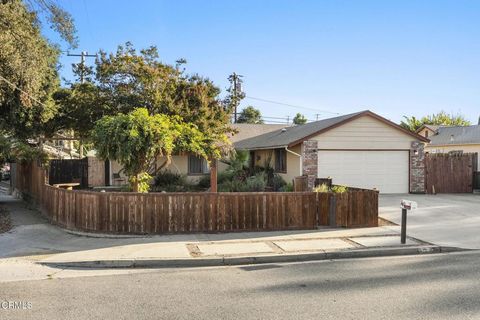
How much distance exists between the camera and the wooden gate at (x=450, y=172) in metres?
20.3

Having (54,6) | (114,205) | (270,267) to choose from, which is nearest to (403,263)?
(270,267)

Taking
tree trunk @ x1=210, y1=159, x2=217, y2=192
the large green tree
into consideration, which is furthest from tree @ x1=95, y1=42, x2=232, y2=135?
tree trunk @ x1=210, y1=159, x2=217, y2=192

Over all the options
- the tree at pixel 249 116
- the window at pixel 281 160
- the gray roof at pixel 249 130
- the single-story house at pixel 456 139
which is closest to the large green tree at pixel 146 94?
the window at pixel 281 160

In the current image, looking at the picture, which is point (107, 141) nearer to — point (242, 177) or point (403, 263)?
point (403, 263)

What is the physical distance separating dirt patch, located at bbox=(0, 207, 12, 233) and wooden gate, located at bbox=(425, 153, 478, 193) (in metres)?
17.9

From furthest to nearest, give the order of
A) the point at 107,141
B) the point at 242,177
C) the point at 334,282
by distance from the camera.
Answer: the point at 242,177 < the point at 107,141 < the point at 334,282

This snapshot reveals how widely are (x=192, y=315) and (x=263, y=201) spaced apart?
19.1 ft

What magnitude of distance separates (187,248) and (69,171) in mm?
17094

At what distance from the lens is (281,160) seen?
21.6m

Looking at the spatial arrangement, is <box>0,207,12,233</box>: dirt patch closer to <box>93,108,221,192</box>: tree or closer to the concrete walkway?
the concrete walkway

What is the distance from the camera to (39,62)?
51.3 ft

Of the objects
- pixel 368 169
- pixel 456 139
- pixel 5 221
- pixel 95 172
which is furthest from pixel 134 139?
pixel 456 139

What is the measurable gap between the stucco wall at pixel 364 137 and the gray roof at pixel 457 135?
1159 centimetres

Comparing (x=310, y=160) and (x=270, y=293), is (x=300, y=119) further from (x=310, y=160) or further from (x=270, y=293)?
(x=270, y=293)
